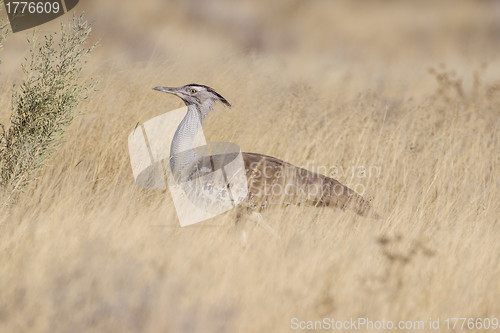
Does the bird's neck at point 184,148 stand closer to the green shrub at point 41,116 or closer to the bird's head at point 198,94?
the bird's head at point 198,94

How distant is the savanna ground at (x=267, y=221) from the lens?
2607 mm

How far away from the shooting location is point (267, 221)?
3.67m

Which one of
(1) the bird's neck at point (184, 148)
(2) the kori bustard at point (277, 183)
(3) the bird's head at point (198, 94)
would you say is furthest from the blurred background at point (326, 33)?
(2) the kori bustard at point (277, 183)

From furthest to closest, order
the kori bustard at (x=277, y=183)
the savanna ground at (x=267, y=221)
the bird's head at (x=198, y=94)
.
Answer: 1. the bird's head at (x=198, y=94)
2. the kori bustard at (x=277, y=183)
3. the savanna ground at (x=267, y=221)

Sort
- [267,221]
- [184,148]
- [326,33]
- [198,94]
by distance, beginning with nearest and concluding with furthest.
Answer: [267,221] → [184,148] → [198,94] → [326,33]

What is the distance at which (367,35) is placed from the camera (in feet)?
49.6

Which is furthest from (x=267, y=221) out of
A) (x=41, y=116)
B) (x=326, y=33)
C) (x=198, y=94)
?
(x=326, y=33)

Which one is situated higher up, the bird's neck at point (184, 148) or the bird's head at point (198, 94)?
the bird's head at point (198, 94)

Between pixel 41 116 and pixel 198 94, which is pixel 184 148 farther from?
pixel 41 116

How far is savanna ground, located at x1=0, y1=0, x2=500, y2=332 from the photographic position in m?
2.61

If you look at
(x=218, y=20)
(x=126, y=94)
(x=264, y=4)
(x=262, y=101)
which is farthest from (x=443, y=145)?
(x=264, y=4)

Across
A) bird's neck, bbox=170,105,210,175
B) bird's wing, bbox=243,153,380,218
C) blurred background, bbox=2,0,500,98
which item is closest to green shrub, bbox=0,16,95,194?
bird's neck, bbox=170,105,210,175

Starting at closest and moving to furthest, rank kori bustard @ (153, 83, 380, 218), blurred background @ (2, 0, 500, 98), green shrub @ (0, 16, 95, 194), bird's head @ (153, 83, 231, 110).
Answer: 1. green shrub @ (0, 16, 95, 194)
2. kori bustard @ (153, 83, 380, 218)
3. bird's head @ (153, 83, 231, 110)
4. blurred background @ (2, 0, 500, 98)

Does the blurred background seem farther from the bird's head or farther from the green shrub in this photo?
the green shrub
